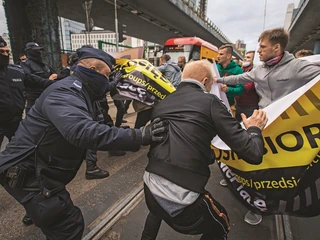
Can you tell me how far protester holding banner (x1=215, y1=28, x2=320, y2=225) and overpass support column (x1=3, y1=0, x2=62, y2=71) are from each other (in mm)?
8392

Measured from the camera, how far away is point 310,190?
1.63 metres

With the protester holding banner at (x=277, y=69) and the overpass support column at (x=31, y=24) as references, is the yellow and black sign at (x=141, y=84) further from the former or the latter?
the overpass support column at (x=31, y=24)

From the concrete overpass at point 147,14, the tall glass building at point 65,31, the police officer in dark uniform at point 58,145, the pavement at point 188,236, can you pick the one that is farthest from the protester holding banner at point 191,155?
the concrete overpass at point 147,14

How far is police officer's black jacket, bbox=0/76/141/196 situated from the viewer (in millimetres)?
1214

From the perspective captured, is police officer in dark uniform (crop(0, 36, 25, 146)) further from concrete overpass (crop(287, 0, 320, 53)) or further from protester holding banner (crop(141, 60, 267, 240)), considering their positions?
concrete overpass (crop(287, 0, 320, 53))

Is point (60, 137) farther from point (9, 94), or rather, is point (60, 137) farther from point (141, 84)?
point (141, 84)

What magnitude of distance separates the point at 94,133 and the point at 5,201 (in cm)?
235

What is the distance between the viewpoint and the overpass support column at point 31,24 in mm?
A: 7766

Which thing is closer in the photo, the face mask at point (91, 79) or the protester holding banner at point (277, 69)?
the face mask at point (91, 79)

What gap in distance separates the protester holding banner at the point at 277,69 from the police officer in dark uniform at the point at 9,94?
3161mm

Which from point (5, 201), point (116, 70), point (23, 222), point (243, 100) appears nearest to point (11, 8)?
point (116, 70)

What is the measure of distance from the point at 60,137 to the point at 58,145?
2.3 inches

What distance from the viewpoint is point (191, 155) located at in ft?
4.33

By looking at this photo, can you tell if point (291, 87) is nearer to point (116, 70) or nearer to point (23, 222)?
point (116, 70)
